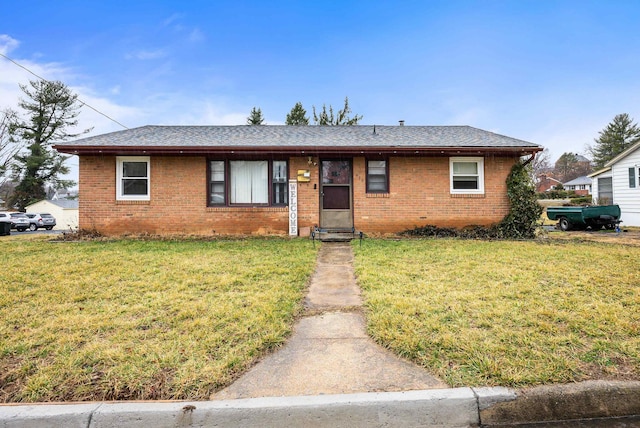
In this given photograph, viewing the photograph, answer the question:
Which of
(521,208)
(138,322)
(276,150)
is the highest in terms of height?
(276,150)

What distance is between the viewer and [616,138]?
140 ft

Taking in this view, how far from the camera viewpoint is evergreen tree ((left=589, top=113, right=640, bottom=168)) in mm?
41781

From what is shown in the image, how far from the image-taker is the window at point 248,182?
1020 centimetres

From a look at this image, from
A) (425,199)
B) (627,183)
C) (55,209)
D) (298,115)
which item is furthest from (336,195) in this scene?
(55,209)

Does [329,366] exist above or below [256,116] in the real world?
below

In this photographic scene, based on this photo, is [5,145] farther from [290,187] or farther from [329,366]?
[329,366]

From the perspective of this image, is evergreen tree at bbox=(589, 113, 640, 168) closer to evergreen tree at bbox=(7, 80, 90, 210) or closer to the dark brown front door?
the dark brown front door

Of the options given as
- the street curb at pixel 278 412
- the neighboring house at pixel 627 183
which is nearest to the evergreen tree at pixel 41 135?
the street curb at pixel 278 412

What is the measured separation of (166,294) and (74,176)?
3981cm

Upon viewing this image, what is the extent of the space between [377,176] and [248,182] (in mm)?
4173

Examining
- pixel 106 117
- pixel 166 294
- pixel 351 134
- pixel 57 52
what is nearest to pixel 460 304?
pixel 166 294

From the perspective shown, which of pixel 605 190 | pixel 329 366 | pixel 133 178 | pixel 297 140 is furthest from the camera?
pixel 605 190

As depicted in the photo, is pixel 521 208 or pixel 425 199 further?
pixel 425 199

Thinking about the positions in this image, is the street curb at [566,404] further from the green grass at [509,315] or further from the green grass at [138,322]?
the green grass at [138,322]
